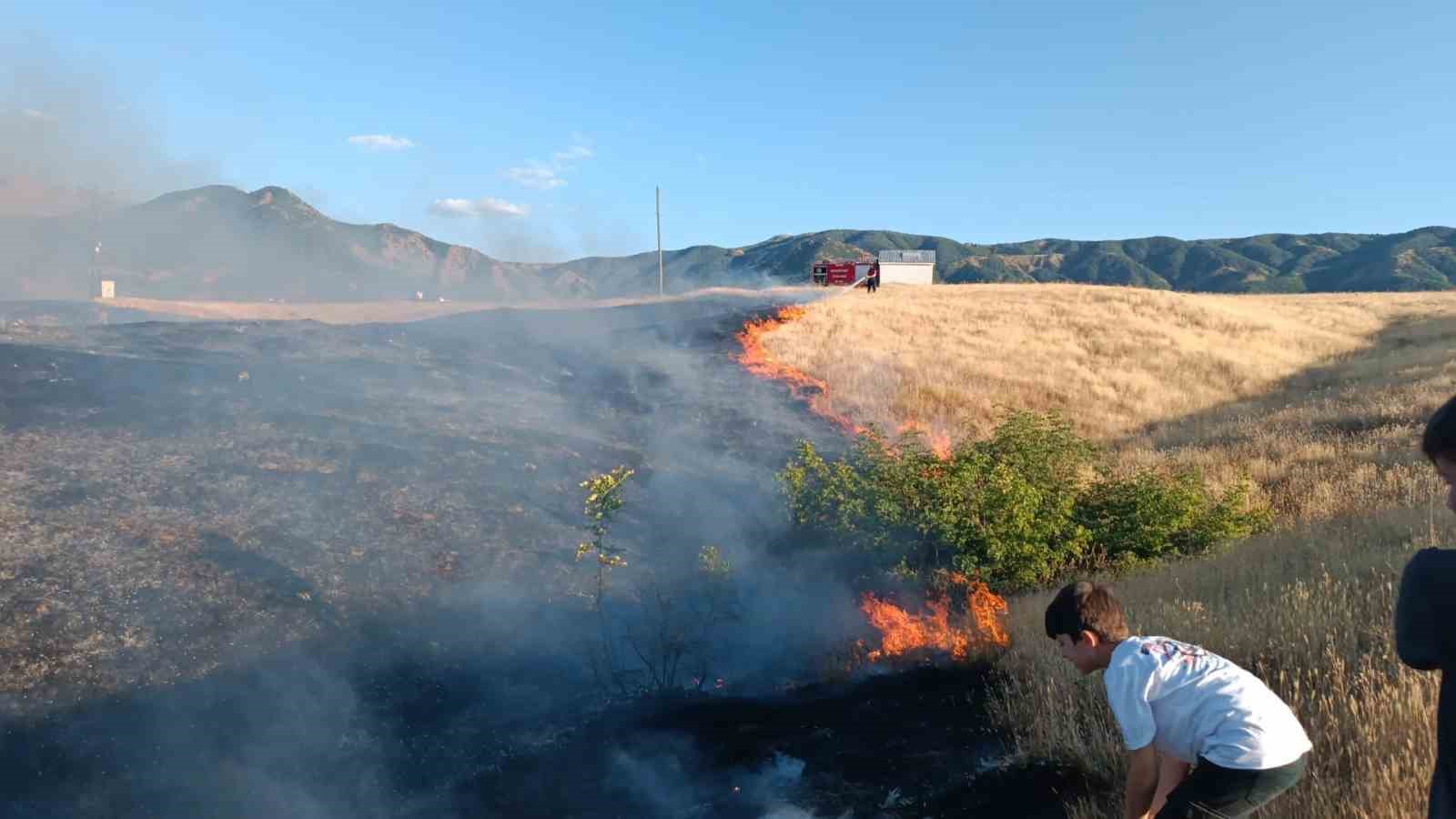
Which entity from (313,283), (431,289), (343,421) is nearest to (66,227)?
(313,283)

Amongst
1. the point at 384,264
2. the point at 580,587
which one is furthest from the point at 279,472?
the point at 384,264

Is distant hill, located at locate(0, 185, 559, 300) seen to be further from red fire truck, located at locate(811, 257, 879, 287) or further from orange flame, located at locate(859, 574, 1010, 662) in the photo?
orange flame, located at locate(859, 574, 1010, 662)

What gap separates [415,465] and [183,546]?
2.99 metres

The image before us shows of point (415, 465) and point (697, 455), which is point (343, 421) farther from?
point (697, 455)

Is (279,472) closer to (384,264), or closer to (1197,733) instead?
(1197,733)

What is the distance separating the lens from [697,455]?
13266mm

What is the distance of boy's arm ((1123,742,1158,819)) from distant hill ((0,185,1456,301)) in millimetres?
46921

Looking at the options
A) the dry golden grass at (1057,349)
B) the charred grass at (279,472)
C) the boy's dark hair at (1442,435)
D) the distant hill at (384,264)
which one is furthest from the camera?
the distant hill at (384,264)

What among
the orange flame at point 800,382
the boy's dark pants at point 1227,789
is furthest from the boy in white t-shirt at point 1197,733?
the orange flame at point 800,382

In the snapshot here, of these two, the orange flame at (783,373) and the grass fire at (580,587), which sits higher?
the orange flame at (783,373)

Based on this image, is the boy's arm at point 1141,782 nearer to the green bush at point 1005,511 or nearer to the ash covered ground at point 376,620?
the ash covered ground at point 376,620

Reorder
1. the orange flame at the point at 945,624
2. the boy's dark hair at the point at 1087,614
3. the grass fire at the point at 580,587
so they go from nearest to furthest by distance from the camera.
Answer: the boy's dark hair at the point at 1087,614, the grass fire at the point at 580,587, the orange flame at the point at 945,624

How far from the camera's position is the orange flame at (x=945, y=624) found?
784 centimetres

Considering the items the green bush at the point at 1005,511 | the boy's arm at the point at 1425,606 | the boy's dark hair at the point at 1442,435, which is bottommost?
the green bush at the point at 1005,511
